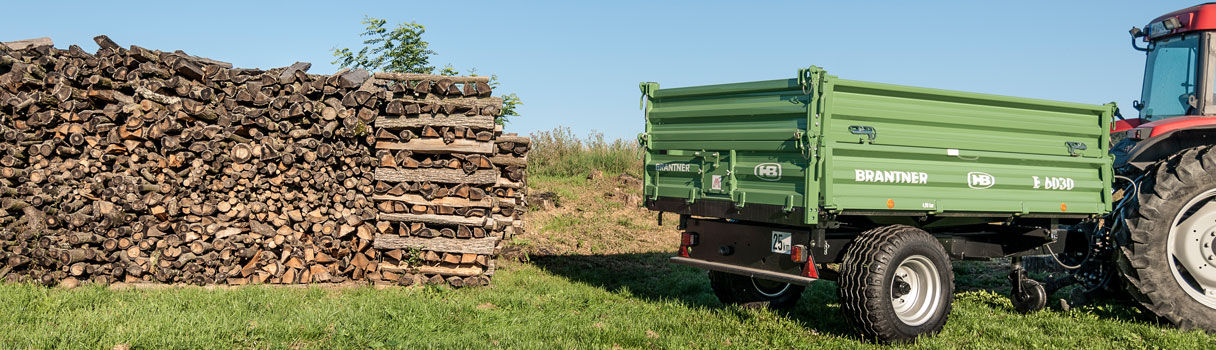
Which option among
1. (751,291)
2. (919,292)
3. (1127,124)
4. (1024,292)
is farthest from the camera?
(1127,124)

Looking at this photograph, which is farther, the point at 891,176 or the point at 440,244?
the point at 440,244

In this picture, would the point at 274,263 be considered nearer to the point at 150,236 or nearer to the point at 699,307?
the point at 150,236

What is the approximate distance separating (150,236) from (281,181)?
4.85 feet

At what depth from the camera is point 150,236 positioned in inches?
360

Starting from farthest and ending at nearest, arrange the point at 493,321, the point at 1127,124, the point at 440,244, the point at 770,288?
the point at 440,244 → the point at 1127,124 → the point at 770,288 → the point at 493,321

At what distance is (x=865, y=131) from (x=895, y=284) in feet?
4.13

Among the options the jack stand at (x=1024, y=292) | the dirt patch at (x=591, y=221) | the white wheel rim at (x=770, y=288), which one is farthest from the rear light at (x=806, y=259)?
the dirt patch at (x=591, y=221)

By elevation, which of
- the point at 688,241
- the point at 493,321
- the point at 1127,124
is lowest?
the point at 493,321

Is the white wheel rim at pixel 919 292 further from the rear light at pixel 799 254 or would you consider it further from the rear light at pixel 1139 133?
the rear light at pixel 1139 133

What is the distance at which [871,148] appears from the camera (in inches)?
260

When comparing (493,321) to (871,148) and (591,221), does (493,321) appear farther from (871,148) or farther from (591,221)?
(591,221)

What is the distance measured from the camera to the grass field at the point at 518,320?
6.41m

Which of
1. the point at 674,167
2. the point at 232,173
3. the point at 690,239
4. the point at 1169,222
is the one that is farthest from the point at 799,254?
the point at 232,173

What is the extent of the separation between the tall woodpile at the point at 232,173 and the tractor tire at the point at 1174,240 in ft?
20.1
